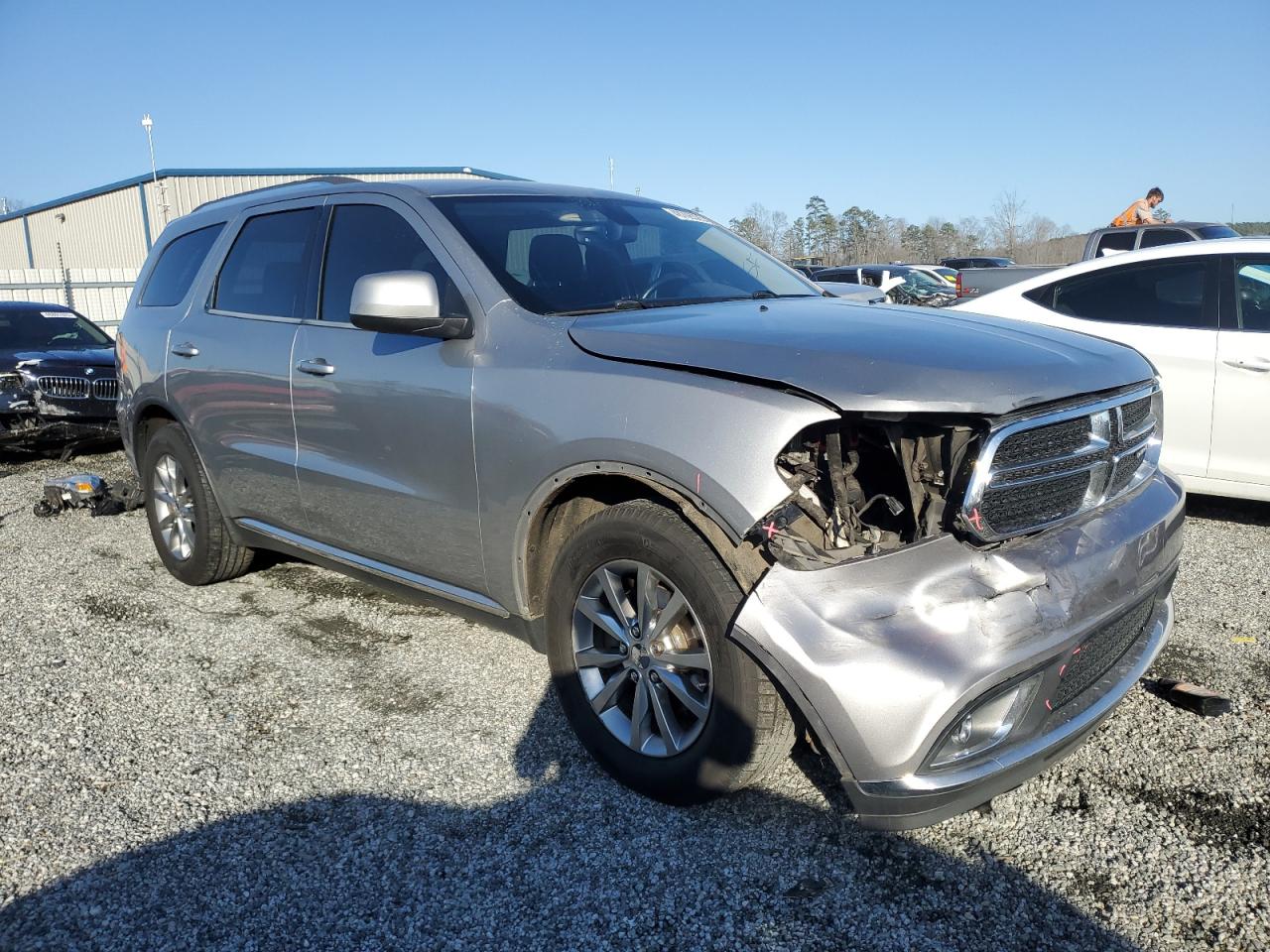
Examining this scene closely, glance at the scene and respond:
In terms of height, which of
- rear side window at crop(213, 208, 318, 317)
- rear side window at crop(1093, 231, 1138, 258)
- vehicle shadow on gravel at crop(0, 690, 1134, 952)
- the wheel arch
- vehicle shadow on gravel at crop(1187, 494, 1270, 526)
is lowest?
vehicle shadow on gravel at crop(0, 690, 1134, 952)

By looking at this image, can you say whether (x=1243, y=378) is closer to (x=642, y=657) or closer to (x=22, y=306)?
(x=642, y=657)

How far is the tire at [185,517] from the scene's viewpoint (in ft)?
15.5

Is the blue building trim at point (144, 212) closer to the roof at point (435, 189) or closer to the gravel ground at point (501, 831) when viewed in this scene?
the roof at point (435, 189)

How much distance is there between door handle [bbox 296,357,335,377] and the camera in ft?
12.1

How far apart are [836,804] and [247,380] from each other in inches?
117

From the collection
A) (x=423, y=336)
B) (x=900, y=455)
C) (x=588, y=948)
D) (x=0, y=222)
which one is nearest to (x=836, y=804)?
(x=588, y=948)

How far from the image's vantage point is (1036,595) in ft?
7.78

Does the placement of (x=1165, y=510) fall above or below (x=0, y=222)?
below

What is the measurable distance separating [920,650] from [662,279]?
188 cm

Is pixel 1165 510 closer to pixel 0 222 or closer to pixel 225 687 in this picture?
pixel 225 687

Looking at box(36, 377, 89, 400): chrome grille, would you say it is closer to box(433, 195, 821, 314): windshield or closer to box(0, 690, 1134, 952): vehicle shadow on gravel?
box(433, 195, 821, 314): windshield

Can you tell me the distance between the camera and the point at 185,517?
16.3 feet

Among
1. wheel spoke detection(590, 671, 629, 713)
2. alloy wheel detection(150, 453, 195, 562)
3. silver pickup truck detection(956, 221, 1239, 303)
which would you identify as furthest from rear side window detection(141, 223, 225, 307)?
silver pickup truck detection(956, 221, 1239, 303)

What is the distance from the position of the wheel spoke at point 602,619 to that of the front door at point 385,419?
0.51 m
